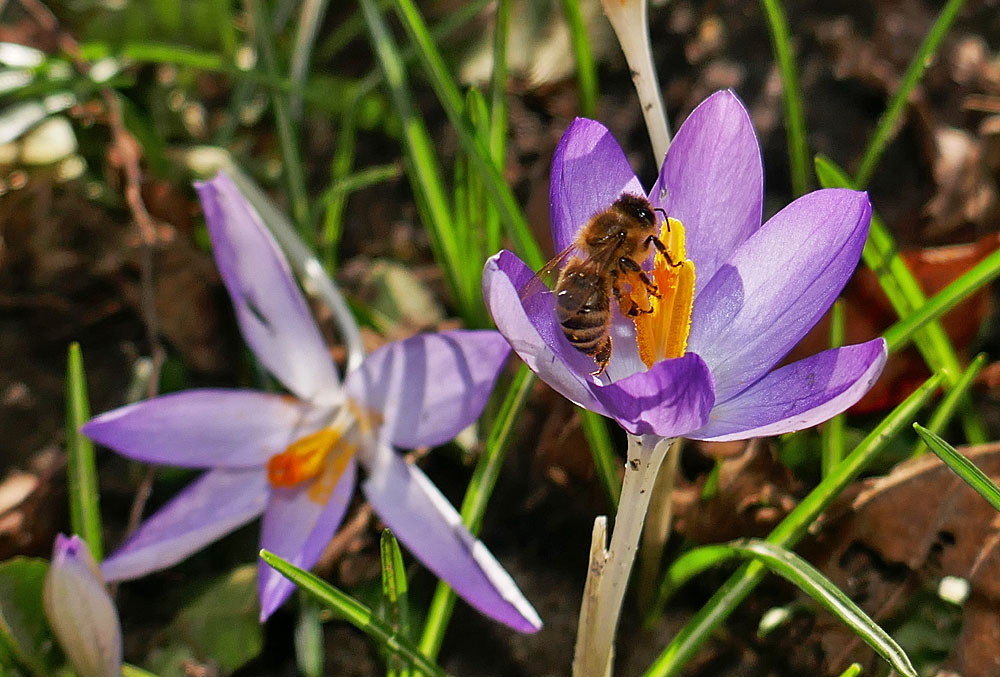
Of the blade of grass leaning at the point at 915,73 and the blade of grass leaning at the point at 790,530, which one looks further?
the blade of grass leaning at the point at 915,73

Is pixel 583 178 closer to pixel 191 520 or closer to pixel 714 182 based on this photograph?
pixel 714 182

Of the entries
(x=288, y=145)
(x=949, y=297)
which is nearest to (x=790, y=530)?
(x=949, y=297)

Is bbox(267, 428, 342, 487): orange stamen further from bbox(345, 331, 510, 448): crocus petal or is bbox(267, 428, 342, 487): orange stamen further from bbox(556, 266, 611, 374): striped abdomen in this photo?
bbox(556, 266, 611, 374): striped abdomen

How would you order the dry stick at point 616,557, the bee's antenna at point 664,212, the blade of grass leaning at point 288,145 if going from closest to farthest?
the dry stick at point 616,557, the bee's antenna at point 664,212, the blade of grass leaning at point 288,145

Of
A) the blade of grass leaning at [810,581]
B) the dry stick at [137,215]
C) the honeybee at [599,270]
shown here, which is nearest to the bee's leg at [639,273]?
the honeybee at [599,270]

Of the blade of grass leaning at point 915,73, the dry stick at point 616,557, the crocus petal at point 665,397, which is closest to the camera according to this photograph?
the crocus petal at point 665,397

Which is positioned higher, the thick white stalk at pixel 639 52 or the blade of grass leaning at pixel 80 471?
the thick white stalk at pixel 639 52

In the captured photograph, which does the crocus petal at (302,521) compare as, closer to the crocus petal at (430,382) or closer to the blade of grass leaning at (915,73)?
the crocus petal at (430,382)
